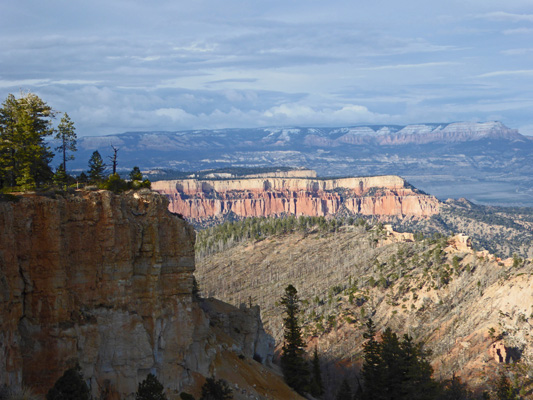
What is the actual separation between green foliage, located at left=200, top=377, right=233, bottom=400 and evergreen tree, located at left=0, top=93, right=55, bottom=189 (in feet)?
59.7

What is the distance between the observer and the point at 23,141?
49.0m

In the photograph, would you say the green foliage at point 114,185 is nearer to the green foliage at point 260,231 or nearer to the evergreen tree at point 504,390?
the evergreen tree at point 504,390

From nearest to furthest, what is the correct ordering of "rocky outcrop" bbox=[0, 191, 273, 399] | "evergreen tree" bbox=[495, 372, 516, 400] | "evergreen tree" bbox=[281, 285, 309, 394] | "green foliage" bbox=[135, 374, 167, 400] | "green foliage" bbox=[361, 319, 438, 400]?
"rocky outcrop" bbox=[0, 191, 273, 399] → "green foliage" bbox=[135, 374, 167, 400] → "green foliage" bbox=[361, 319, 438, 400] → "evergreen tree" bbox=[281, 285, 309, 394] → "evergreen tree" bbox=[495, 372, 516, 400]

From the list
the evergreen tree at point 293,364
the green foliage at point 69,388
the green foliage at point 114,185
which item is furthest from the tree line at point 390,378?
the green foliage at point 69,388

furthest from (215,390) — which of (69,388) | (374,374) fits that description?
(374,374)

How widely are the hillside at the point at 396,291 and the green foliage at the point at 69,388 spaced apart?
5755 cm

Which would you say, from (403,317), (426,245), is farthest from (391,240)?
(403,317)

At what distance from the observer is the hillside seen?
89.2 metres

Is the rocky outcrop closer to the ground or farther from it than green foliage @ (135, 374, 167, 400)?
farther from it

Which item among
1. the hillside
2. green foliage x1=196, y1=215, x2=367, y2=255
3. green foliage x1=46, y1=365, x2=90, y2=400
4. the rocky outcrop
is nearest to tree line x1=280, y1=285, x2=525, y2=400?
the hillside

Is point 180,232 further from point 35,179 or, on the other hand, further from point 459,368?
point 459,368

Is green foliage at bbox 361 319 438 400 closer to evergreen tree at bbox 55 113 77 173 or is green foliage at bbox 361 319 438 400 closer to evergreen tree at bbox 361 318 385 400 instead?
evergreen tree at bbox 361 318 385 400

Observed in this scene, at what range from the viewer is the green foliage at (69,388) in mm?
35594

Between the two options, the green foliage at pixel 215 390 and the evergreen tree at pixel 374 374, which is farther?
the evergreen tree at pixel 374 374
